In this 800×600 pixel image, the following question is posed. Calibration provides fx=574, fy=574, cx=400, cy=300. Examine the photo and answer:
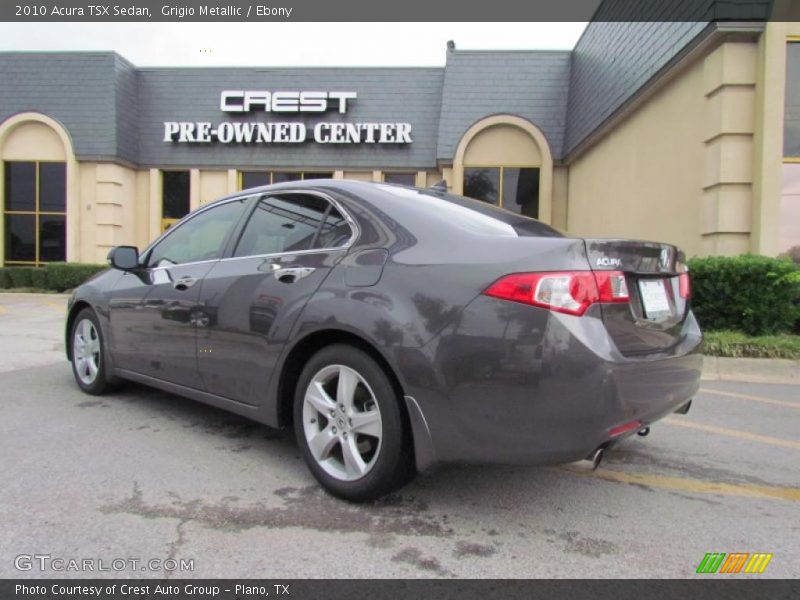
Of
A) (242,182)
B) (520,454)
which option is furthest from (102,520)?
(242,182)

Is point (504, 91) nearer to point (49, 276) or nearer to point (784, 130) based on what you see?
point (784, 130)

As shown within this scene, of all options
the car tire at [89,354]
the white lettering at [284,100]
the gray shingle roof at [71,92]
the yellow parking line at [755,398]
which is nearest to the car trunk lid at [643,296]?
the yellow parking line at [755,398]

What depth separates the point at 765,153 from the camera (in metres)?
7.69

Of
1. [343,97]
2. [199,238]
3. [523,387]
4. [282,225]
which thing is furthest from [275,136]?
[523,387]

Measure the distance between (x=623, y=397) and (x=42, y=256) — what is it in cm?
1894

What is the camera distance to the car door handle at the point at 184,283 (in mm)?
3669

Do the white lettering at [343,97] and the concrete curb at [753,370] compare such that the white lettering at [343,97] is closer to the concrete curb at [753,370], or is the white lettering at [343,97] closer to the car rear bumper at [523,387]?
the concrete curb at [753,370]

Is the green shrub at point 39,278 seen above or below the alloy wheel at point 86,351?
above

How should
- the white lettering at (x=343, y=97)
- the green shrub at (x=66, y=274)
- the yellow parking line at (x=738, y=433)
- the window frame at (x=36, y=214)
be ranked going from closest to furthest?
the yellow parking line at (x=738, y=433) < the green shrub at (x=66, y=274) < the white lettering at (x=343, y=97) < the window frame at (x=36, y=214)

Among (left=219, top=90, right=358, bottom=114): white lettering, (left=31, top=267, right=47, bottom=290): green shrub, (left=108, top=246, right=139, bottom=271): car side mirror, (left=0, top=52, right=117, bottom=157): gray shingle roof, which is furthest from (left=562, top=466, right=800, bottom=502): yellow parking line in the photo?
(left=0, top=52, right=117, bottom=157): gray shingle roof

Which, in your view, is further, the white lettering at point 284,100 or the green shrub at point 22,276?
the white lettering at point 284,100

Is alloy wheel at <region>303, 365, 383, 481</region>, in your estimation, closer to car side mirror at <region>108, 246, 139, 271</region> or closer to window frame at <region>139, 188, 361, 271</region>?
window frame at <region>139, 188, 361, 271</region>

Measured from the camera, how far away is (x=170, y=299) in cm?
379

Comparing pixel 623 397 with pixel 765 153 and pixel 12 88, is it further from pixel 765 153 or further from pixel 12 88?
pixel 12 88
